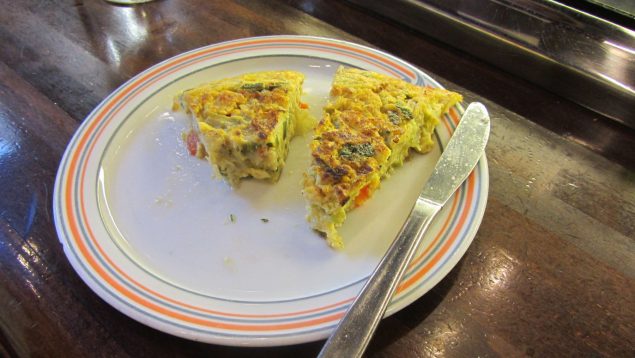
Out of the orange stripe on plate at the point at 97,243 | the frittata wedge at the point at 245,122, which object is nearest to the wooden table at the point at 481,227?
the orange stripe on plate at the point at 97,243

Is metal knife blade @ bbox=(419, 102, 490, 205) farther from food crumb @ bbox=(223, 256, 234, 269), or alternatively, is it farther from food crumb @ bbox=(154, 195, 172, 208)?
food crumb @ bbox=(154, 195, 172, 208)

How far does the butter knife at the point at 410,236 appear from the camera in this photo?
1.01 m

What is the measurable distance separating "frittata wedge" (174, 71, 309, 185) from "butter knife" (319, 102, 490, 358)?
0.54 metres

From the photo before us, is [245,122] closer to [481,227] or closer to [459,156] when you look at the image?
[459,156]

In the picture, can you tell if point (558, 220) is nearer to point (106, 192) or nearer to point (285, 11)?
point (106, 192)

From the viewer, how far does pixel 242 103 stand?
165 centimetres

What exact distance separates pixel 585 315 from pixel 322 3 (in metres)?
1.94

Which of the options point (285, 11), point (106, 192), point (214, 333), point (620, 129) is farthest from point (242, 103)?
point (620, 129)

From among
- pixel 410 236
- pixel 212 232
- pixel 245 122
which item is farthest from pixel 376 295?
pixel 245 122

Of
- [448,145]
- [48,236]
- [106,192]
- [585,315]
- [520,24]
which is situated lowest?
[48,236]

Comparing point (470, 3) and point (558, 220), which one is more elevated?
point (470, 3)

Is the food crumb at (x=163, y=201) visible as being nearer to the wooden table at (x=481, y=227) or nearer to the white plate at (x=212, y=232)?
the white plate at (x=212, y=232)

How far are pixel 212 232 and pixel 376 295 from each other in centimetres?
59

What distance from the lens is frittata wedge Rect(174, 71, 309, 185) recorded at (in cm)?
155
